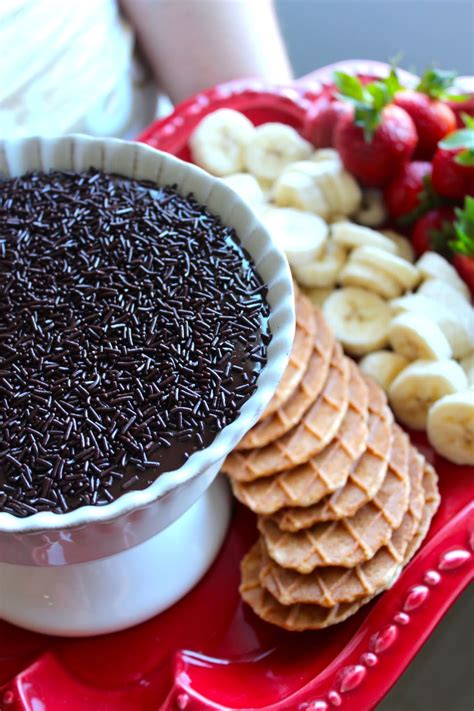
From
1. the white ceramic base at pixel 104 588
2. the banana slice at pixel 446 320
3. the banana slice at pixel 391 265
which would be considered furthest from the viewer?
the banana slice at pixel 391 265

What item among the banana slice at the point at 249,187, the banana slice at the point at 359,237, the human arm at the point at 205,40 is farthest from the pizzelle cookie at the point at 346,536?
the human arm at the point at 205,40

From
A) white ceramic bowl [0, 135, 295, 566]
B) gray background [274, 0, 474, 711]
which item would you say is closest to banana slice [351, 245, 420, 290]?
white ceramic bowl [0, 135, 295, 566]

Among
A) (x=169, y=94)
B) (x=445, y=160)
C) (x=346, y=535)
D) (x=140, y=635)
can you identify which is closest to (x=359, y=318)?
(x=445, y=160)

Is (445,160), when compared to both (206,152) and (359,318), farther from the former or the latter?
(206,152)

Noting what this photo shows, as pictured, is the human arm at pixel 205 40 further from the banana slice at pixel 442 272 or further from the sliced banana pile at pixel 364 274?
the banana slice at pixel 442 272

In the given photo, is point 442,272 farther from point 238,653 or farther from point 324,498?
point 238,653
